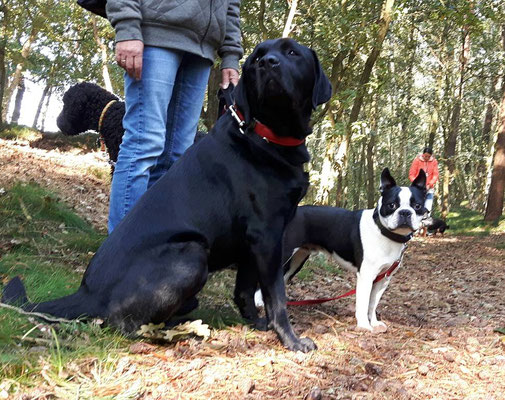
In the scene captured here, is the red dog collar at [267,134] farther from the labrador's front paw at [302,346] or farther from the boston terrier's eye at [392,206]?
the boston terrier's eye at [392,206]

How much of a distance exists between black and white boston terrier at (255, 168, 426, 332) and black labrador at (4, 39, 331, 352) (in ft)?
4.49

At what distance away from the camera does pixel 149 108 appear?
3531mm

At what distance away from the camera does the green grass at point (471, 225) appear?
17.4 m

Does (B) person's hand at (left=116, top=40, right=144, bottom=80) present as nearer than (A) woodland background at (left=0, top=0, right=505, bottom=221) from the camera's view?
Yes

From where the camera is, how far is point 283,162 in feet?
9.70

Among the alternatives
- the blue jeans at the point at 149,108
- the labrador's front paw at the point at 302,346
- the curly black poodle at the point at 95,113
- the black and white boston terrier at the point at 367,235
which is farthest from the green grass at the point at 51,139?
the labrador's front paw at the point at 302,346

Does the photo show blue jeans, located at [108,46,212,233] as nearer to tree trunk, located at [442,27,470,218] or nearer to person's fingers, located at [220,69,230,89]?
person's fingers, located at [220,69,230,89]

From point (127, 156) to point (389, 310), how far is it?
9.92 ft

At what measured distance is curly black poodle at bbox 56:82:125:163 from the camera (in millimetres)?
6059

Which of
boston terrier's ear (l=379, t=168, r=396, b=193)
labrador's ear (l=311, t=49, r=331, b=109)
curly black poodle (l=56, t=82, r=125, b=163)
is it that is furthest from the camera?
curly black poodle (l=56, t=82, r=125, b=163)

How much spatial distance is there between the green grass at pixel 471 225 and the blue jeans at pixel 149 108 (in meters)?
15.6

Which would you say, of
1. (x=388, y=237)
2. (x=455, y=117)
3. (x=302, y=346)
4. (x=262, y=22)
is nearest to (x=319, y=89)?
(x=302, y=346)

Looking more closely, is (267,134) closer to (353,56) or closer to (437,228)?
(353,56)

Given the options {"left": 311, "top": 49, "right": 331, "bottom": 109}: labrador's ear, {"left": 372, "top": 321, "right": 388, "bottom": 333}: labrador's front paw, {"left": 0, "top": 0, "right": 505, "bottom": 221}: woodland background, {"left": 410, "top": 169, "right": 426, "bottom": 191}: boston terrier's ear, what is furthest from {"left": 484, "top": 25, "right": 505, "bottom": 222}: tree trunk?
{"left": 311, "top": 49, "right": 331, "bottom": 109}: labrador's ear
